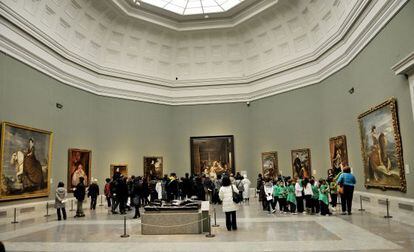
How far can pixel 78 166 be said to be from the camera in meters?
18.3

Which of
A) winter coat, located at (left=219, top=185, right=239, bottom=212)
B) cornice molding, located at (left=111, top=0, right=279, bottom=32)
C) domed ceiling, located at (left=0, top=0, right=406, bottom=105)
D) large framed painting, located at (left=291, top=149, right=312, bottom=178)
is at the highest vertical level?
cornice molding, located at (left=111, top=0, right=279, bottom=32)

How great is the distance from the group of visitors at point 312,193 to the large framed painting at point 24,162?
979 centimetres

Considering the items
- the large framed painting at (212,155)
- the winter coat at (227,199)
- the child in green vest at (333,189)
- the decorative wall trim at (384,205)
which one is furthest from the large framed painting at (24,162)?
the decorative wall trim at (384,205)

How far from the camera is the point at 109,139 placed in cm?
2092

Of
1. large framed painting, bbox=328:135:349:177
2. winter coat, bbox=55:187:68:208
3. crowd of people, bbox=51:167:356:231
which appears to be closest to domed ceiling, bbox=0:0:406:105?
large framed painting, bbox=328:135:349:177

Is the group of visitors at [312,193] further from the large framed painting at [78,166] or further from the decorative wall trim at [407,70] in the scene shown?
the large framed painting at [78,166]

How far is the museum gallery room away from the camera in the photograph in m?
10.4

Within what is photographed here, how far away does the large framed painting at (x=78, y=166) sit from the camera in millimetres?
17594

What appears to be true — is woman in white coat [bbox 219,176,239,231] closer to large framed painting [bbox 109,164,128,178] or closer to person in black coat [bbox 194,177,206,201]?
person in black coat [bbox 194,177,206,201]

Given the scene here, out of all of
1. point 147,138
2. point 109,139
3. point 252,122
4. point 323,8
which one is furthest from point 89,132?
point 323,8

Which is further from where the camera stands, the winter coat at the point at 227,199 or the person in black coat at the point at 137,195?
the person in black coat at the point at 137,195

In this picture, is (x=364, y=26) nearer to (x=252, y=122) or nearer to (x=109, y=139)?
(x=252, y=122)

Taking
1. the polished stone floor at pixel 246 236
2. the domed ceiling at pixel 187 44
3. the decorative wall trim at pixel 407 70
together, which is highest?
the domed ceiling at pixel 187 44

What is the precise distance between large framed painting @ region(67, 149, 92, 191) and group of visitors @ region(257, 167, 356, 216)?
9769mm
